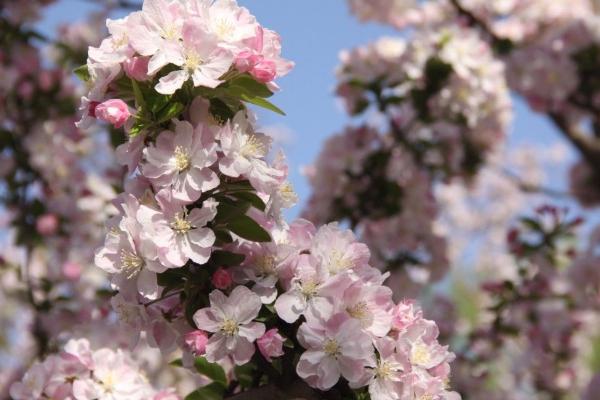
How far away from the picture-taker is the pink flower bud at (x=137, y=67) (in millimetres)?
1291

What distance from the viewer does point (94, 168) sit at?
4.26m

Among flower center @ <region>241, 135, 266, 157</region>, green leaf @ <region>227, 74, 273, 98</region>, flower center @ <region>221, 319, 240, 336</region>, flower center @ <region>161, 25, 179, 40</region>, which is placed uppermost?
flower center @ <region>161, 25, 179, 40</region>

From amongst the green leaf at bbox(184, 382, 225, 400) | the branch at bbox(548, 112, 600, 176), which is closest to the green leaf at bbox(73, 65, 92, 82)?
the green leaf at bbox(184, 382, 225, 400)

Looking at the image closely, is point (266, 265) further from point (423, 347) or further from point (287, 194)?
point (423, 347)

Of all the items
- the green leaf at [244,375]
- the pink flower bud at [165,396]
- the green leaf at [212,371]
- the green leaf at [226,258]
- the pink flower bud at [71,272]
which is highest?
the green leaf at [226,258]

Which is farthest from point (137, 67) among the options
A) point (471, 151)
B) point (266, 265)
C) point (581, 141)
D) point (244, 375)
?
point (581, 141)

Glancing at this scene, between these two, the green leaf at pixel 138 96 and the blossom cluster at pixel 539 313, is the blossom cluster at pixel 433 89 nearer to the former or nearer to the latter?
the blossom cluster at pixel 539 313

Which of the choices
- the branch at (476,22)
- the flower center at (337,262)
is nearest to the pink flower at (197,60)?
the flower center at (337,262)

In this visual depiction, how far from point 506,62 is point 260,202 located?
3.19m

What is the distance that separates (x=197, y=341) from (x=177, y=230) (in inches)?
6.9

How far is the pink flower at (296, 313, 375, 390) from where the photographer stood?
124 centimetres

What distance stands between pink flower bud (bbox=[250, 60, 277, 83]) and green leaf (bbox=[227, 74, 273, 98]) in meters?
0.01

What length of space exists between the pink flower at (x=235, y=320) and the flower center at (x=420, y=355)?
242mm

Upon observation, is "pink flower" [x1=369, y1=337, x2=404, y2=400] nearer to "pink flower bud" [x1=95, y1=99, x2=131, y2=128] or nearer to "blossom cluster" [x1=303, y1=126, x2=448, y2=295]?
"pink flower bud" [x1=95, y1=99, x2=131, y2=128]
